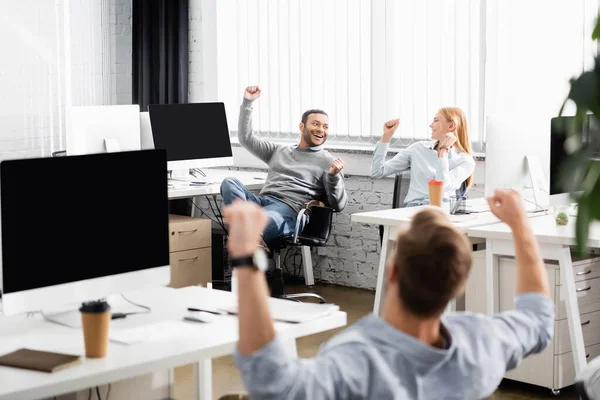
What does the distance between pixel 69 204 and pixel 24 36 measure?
4.67 metres

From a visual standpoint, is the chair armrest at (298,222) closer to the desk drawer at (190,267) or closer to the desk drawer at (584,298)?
the desk drawer at (190,267)

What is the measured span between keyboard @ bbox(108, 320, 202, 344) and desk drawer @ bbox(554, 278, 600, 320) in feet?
6.50

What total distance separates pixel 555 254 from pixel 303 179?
2.12 meters

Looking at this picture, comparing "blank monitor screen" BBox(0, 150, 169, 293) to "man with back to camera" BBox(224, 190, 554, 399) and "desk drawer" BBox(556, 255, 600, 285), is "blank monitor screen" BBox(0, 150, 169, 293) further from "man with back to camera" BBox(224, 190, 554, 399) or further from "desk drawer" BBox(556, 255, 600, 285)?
"desk drawer" BBox(556, 255, 600, 285)

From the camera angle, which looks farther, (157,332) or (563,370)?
(563,370)

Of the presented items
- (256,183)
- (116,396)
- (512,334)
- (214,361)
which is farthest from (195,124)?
(512,334)

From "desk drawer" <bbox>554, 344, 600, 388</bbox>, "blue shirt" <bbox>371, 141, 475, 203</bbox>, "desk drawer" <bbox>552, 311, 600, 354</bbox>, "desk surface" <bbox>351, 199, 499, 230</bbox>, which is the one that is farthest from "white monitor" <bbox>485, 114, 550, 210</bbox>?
"desk drawer" <bbox>554, 344, 600, 388</bbox>

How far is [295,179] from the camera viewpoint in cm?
564

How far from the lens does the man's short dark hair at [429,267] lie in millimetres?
1489

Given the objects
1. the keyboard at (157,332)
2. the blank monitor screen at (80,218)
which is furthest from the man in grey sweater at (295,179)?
the keyboard at (157,332)

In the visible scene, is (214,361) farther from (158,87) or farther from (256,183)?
(158,87)

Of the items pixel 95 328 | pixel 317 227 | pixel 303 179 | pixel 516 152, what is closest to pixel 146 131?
pixel 303 179

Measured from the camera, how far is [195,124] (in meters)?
5.85

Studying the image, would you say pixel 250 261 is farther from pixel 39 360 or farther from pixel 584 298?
pixel 584 298
